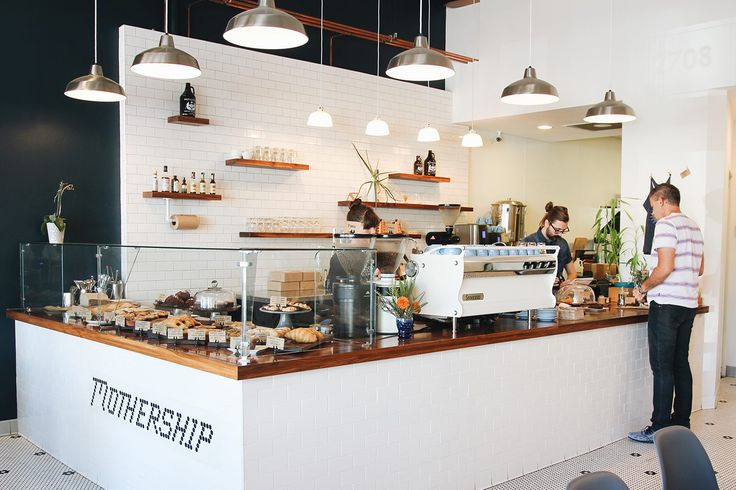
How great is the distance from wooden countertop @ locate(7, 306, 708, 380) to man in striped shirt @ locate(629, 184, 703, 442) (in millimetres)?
295

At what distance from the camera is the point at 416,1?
8688 millimetres

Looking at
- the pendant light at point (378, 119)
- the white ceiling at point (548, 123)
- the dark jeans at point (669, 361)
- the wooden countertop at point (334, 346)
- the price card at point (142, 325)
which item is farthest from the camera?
the white ceiling at point (548, 123)

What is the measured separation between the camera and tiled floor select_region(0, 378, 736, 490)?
14.3ft

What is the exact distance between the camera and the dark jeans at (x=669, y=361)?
16.9ft

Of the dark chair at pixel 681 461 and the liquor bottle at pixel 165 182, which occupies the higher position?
the liquor bottle at pixel 165 182

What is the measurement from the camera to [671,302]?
5082 millimetres

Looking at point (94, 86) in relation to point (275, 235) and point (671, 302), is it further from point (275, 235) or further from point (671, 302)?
point (671, 302)

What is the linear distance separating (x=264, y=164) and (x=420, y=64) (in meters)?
2.82

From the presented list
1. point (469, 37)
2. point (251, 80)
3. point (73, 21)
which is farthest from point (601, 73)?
point (73, 21)

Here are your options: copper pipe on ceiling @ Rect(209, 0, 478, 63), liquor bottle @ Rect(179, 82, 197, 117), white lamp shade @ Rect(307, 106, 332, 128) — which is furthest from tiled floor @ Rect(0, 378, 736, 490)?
copper pipe on ceiling @ Rect(209, 0, 478, 63)

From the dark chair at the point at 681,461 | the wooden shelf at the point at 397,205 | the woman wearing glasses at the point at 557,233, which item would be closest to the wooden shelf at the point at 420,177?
the wooden shelf at the point at 397,205

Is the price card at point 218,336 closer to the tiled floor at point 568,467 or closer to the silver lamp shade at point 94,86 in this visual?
the tiled floor at point 568,467

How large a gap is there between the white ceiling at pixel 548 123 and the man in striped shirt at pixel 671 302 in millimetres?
2784

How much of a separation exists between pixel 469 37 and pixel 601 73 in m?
1.87
